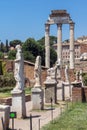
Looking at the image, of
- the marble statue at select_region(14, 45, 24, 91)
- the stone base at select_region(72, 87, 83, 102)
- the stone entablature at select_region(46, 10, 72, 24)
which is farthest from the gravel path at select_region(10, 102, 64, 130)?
the stone entablature at select_region(46, 10, 72, 24)

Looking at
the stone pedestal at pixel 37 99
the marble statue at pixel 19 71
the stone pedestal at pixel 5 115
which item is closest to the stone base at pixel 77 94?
the stone pedestal at pixel 37 99

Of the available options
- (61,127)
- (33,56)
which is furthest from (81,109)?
(33,56)

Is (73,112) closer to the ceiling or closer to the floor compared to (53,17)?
closer to the floor

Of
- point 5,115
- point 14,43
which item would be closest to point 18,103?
point 5,115

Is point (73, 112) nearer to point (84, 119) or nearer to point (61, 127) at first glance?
point (84, 119)

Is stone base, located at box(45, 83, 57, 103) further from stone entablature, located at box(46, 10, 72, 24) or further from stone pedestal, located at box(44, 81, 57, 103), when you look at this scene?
stone entablature, located at box(46, 10, 72, 24)

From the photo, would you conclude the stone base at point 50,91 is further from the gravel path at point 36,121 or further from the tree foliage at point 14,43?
the tree foliage at point 14,43

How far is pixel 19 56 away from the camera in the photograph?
1775 centimetres

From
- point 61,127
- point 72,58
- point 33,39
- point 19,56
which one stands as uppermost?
point 33,39

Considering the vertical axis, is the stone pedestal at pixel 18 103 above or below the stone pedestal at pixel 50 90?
below

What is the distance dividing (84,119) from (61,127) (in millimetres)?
2189

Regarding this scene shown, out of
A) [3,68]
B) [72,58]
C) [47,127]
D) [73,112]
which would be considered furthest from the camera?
[72,58]

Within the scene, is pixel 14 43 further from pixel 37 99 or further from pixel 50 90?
pixel 37 99

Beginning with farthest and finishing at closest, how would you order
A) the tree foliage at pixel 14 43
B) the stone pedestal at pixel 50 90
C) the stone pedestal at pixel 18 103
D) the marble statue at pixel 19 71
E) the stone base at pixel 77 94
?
the tree foliage at pixel 14 43 → the stone base at pixel 77 94 → the stone pedestal at pixel 50 90 → the marble statue at pixel 19 71 → the stone pedestal at pixel 18 103
